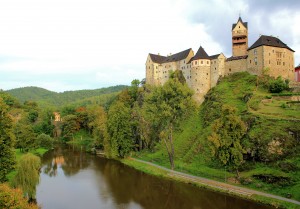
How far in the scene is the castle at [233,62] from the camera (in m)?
53.7

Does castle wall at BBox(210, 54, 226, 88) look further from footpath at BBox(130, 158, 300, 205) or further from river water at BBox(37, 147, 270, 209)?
river water at BBox(37, 147, 270, 209)

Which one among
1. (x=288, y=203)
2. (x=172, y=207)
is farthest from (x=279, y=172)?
(x=172, y=207)

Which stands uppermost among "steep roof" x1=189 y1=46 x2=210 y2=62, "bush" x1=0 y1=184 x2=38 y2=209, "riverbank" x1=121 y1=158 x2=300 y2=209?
"steep roof" x1=189 y1=46 x2=210 y2=62

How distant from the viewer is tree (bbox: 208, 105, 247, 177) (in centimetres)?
3258

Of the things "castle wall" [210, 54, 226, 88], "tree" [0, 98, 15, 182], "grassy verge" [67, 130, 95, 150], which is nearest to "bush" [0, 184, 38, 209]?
"tree" [0, 98, 15, 182]

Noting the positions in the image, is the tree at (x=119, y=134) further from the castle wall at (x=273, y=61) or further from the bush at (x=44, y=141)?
the castle wall at (x=273, y=61)

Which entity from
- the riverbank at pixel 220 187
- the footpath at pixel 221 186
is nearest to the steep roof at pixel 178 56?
the riverbank at pixel 220 187

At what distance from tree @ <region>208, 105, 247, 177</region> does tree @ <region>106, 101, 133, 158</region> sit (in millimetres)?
21981

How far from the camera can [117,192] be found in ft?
112

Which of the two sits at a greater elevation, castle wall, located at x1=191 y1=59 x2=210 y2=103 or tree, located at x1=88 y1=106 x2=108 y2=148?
castle wall, located at x1=191 y1=59 x2=210 y2=103

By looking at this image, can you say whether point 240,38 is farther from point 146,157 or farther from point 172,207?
point 172,207

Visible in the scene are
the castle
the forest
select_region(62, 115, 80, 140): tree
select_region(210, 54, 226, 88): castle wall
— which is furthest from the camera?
select_region(62, 115, 80, 140): tree

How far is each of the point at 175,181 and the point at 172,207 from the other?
833cm

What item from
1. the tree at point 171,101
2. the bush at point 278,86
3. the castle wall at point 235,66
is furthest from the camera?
the castle wall at point 235,66
